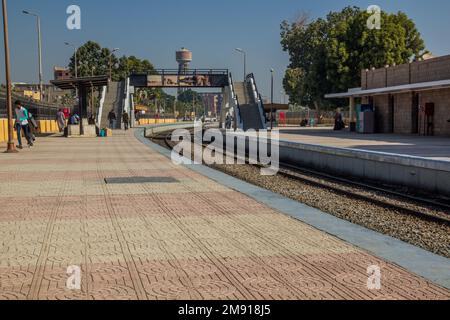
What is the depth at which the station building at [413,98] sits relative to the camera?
1222 inches

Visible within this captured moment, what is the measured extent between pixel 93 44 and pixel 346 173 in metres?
73.6

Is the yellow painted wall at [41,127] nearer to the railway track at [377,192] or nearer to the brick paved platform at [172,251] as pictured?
the railway track at [377,192]

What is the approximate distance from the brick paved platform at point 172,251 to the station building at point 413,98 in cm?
2170

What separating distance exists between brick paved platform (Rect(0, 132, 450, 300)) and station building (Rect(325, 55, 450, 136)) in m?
21.7

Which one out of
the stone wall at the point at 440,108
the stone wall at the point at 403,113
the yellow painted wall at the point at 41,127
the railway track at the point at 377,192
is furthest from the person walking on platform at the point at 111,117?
the railway track at the point at 377,192

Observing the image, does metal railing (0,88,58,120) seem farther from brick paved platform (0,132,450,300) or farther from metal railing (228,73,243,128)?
brick paved platform (0,132,450,300)

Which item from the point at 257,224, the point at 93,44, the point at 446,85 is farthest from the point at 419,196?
the point at 93,44

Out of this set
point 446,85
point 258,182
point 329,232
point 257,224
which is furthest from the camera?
point 446,85

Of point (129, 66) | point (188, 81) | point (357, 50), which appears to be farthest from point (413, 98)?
point (129, 66)

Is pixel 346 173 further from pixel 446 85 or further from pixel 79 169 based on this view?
pixel 446 85

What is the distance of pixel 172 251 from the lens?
6238mm

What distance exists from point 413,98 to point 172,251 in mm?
30875

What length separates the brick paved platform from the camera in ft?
15.7

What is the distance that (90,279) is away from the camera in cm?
511
